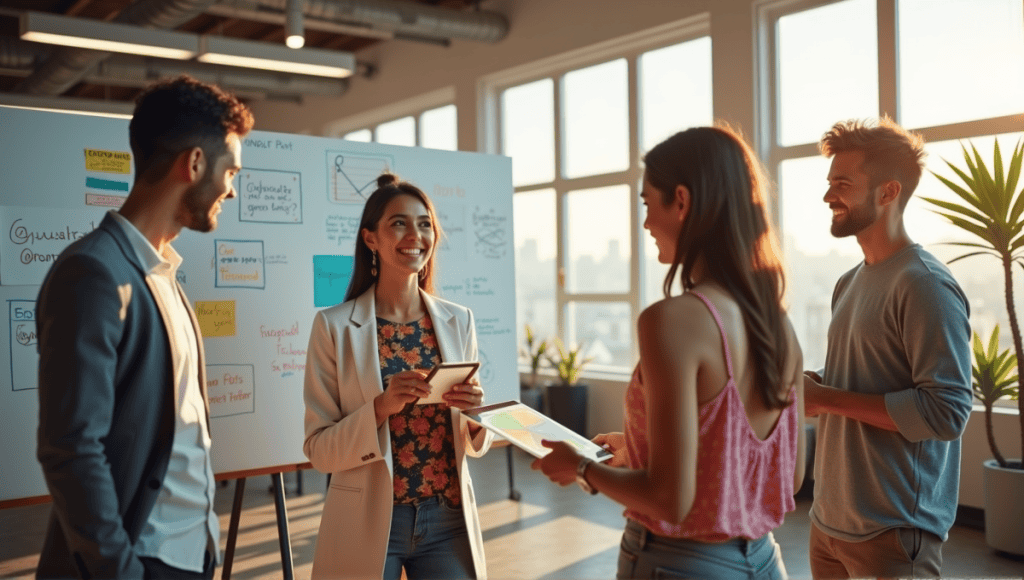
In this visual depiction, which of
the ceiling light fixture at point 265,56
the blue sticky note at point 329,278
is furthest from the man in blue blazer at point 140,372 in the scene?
the ceiling light fixture at point 265,56

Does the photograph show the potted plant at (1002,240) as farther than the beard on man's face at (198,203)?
Yes

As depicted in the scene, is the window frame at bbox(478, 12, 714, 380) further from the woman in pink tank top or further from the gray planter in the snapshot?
the woman in pink tank top

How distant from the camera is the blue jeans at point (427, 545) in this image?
2.06 meters

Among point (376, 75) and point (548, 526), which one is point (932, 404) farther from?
point (376, 75)

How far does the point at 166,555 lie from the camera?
56.2 inches

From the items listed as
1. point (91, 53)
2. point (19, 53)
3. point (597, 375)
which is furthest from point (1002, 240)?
point (19, 53)

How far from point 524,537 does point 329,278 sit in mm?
1930

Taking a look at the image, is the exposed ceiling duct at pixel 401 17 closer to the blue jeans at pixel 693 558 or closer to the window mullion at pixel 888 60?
the window mullion at pixel 888 60

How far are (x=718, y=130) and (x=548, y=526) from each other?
3906 mm

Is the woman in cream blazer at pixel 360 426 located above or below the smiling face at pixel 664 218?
below

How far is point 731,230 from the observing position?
4.35ft

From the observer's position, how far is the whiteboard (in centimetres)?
300

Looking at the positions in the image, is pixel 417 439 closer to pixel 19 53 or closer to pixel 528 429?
pixel 528 429

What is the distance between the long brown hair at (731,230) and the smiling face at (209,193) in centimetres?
80
